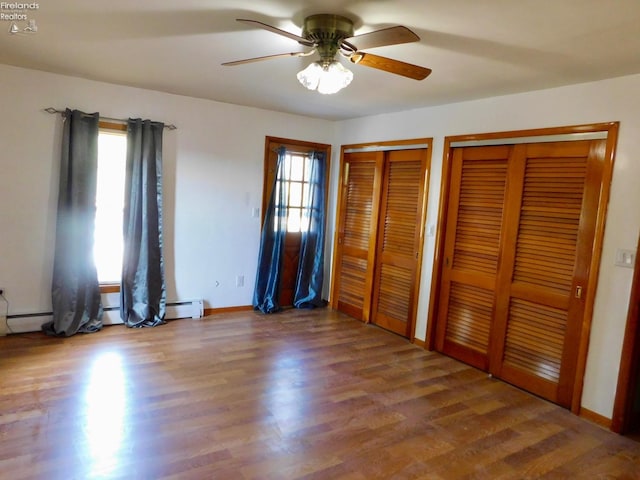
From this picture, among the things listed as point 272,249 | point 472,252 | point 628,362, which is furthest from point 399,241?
point 628,362

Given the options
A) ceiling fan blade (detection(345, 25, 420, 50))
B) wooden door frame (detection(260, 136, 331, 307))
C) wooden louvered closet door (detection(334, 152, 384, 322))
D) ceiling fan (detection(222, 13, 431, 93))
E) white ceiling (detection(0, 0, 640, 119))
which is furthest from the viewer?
wooden door frame (detection(260, 136, 331, 307))

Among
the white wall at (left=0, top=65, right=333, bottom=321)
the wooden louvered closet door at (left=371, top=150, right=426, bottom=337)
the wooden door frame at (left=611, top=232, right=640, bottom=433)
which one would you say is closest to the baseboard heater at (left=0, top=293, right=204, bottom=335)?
the white wall at (left=0, top=65, right=333, bottom=321)

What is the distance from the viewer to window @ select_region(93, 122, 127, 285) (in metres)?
4.10

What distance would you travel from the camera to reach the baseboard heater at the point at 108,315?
12.4 feet

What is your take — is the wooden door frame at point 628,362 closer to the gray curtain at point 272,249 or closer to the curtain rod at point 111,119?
the gray curtain at point 272,249

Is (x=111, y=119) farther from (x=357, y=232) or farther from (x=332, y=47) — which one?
(x=357, y=232)

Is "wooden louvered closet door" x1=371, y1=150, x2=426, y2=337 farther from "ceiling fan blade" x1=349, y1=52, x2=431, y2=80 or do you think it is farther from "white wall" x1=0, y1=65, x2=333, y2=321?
"ceiling fan blade" x1=349, y1=52, x2=431, y2=80

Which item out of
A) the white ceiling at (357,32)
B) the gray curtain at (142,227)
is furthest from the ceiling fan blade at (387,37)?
the gray curtain at (142,227)

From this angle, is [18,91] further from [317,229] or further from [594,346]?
[594,346]

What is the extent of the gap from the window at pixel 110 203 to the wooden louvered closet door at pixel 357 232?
2538mm

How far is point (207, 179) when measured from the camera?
4.59 m

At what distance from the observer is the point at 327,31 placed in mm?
2186

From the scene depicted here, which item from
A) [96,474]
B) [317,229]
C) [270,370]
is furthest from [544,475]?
[317,229]

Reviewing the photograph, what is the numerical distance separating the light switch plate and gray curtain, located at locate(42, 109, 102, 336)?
14.3 feet
